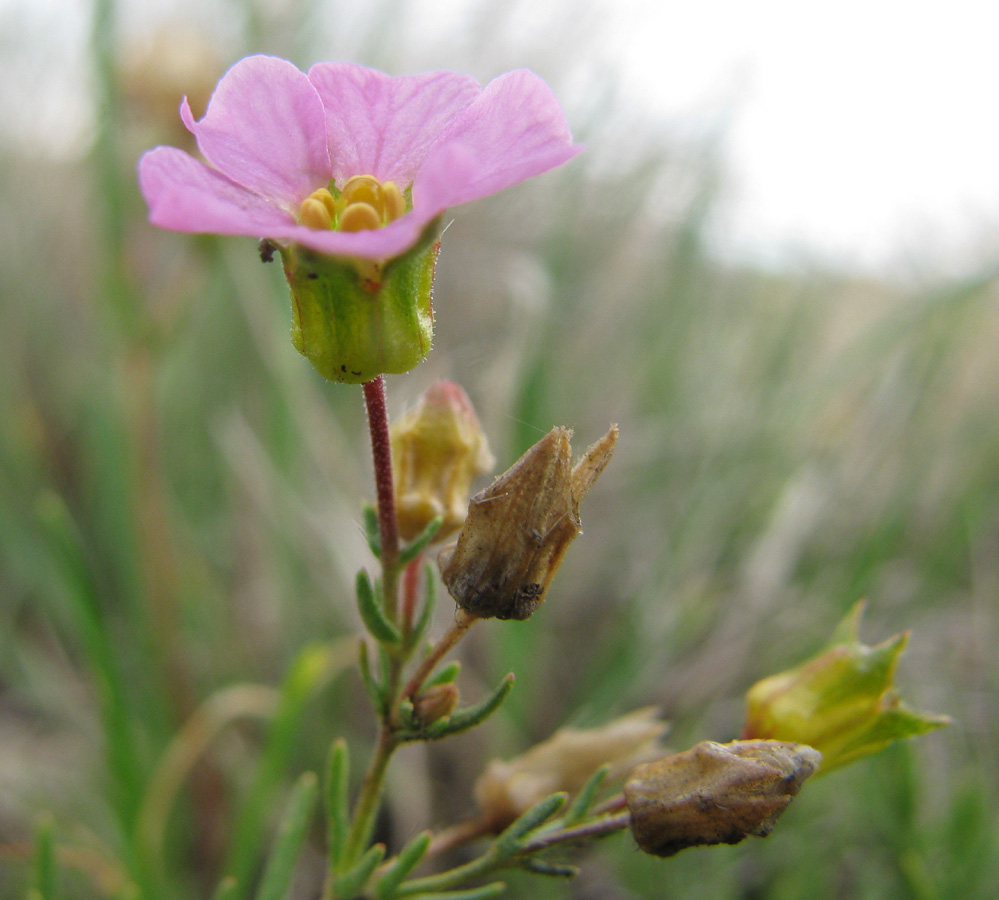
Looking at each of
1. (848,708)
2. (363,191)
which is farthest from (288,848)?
(363,191)

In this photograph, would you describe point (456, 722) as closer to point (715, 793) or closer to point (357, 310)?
point (715, 793)

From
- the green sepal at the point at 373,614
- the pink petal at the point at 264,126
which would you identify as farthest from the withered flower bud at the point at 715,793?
the pink petal at the point at 264,126

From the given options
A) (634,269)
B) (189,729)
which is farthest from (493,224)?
(189,729)

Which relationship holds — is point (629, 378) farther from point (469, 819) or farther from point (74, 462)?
point (469, 819)

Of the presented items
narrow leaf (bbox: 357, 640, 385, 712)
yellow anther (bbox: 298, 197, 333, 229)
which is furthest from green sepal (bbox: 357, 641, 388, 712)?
yellow anther (bbox: 298, 197, 333, 229)

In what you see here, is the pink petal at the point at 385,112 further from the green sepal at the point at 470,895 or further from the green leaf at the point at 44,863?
the green leaf at the point at 44,863
